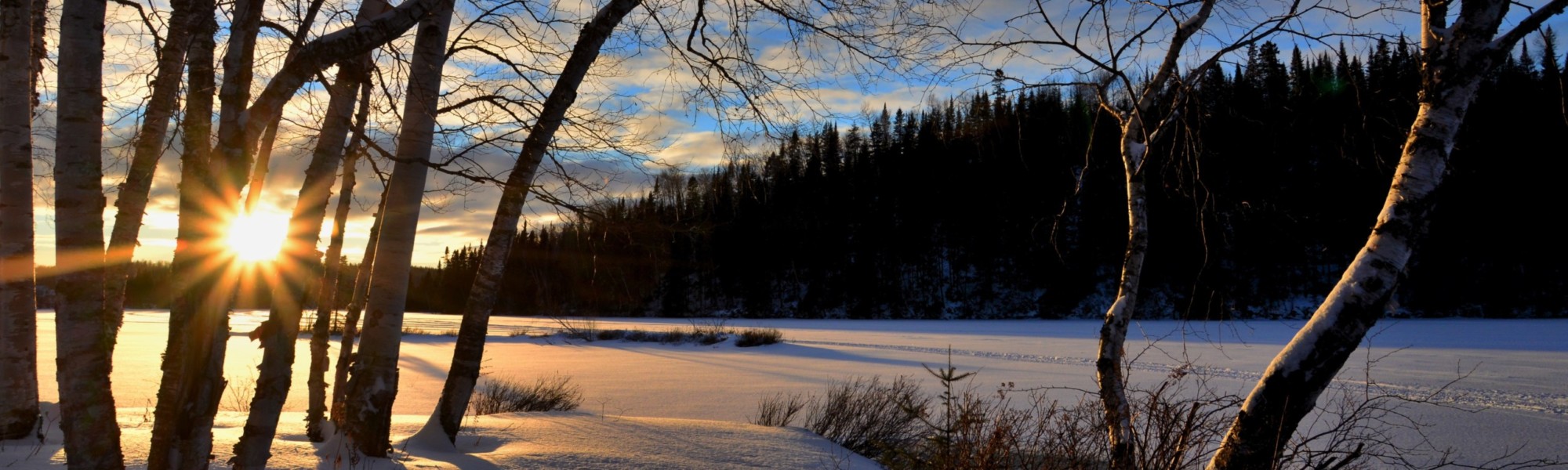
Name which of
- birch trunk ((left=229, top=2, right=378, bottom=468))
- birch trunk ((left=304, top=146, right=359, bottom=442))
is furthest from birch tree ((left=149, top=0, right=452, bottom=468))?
birch trunk ((left=304, top=146, right=359, bottom=442))

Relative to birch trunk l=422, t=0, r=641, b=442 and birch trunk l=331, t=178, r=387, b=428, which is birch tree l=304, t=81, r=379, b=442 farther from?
birch trunk l=422, t=0, r=641, b=442

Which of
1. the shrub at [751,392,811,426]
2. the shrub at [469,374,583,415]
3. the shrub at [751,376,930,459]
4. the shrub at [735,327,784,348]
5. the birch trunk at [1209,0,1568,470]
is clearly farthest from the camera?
the shrub at [735,327,784,348]

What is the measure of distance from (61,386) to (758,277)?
199 ft

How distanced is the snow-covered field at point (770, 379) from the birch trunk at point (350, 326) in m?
0.38

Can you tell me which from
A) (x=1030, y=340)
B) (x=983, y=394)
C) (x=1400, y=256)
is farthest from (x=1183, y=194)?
(x=1030, y=340)

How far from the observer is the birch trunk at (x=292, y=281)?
298 centimetres

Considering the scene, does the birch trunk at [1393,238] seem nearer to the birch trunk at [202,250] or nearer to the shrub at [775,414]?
the birch trunk at [202,250]

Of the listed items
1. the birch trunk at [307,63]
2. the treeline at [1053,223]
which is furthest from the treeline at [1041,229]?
the birch trunk at [307,63]

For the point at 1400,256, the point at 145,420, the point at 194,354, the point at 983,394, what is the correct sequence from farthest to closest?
the point at 983,394 → the point at 145,420 → the point at 1400,256 → the point at 194,354

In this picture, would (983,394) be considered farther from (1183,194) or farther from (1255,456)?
(1255,456)

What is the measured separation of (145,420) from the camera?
19.3 ft

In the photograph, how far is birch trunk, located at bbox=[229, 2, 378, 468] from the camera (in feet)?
9.78

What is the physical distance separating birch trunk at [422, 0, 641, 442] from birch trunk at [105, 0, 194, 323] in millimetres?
1725

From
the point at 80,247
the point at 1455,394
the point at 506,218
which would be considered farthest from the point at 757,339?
the point at 80,247
